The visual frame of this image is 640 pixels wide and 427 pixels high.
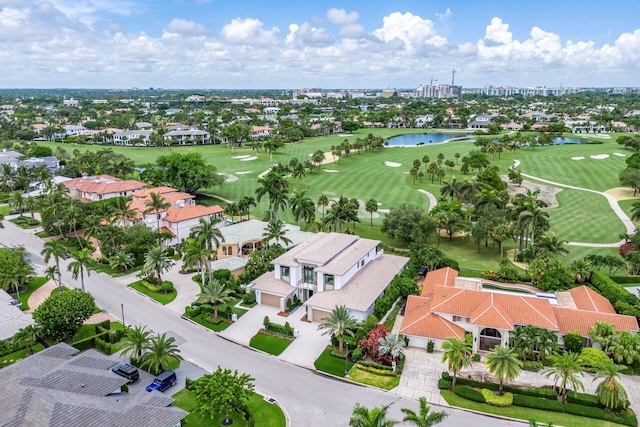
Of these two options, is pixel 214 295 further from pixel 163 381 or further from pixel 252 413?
pixel 252 413

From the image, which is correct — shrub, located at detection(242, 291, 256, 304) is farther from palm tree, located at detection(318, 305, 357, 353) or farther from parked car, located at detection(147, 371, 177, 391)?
parked car, located at detection(147, 371, 177, 391)

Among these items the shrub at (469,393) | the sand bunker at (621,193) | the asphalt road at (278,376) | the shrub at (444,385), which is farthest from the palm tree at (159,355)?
the sand bunker at (621,193)

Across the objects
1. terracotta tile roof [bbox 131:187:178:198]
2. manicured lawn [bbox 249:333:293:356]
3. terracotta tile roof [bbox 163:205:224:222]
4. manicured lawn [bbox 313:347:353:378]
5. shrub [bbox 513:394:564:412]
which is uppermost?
terracotta tile roof [bbox 131:187:178:198]

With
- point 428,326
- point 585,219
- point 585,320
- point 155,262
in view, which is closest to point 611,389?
point 585,320

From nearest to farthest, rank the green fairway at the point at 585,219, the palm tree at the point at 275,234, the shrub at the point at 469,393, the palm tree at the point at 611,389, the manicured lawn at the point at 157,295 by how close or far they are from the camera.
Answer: the palm tree at the point at 611,389, the shrub at the point at 469,393, the manicured lawn at the point at 157,295, the palm tree at the point at 275,234, the green fairway at the point at 585,219

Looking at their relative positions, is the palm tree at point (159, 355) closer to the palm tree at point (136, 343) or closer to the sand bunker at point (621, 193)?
the palm tree at point (136, 343)

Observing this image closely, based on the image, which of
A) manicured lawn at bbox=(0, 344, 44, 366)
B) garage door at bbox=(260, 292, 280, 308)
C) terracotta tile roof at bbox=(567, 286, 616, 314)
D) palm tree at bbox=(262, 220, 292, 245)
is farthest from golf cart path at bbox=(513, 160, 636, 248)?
manicured lawn at bbox=(0, 344, 44, 366)
